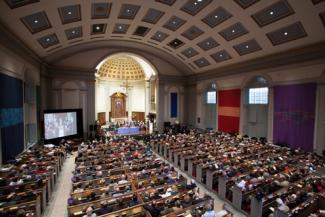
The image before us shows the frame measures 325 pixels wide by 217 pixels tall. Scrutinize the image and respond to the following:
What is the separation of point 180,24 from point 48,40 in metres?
9.24

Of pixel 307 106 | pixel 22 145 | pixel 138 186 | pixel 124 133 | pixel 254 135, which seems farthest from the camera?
pixel 124 133

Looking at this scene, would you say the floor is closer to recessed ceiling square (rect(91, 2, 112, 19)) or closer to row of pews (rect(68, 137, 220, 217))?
row of pews (rect(68, 137, 220, 217))

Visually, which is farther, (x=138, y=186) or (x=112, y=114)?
(x=112, y=114)

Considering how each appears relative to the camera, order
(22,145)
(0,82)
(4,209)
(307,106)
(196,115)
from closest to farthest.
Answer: (4,209) < (0,82) < (22,145) < (307,106) < (196,115)

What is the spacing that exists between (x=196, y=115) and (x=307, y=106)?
1145 centimetres

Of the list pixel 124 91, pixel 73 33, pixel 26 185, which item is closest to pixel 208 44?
pixel 73 33

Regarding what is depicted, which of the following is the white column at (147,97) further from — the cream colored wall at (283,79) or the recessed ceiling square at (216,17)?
the recessed ceiling square at (216,17)

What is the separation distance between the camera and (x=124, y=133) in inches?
808

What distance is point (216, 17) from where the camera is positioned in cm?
1203

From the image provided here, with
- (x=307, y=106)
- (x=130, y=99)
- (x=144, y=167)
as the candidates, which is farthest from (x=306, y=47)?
(x=130, y=99)

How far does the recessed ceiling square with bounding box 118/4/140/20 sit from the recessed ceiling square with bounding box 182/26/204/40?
4259 mm

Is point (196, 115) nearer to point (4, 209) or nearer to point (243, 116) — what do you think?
point (243, 116)

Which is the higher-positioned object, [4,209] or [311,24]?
[311,24]

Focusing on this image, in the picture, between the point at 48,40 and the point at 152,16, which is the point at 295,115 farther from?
the point at 48,40
